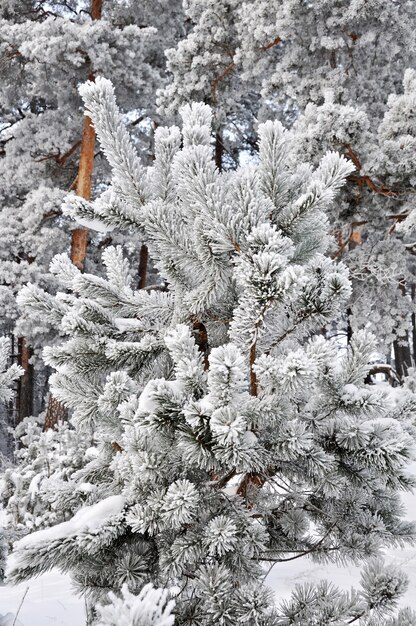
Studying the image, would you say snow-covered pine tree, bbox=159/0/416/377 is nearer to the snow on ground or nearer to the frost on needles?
the snow on ground

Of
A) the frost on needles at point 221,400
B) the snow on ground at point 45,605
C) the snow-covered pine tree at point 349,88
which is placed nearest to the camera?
the frost on needles at point 221,400

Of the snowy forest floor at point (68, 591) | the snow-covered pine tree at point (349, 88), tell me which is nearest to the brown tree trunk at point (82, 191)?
the snow-covered pine tree at point (349, 88)

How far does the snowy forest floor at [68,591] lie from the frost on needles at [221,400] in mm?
2111

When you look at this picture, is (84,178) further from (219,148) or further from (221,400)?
(221,400)

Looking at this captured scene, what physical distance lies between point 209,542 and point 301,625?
46 cm

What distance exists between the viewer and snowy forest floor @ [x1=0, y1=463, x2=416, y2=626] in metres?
3.55

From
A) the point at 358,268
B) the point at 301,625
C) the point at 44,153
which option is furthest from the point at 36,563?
the point at 44,153

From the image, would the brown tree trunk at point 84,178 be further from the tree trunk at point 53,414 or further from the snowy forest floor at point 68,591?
the snowy forest floor at point 68,591

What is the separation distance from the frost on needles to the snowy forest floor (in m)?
2.11

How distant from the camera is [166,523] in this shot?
1249 millimetres

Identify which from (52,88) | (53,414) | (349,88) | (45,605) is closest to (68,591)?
(45,605)

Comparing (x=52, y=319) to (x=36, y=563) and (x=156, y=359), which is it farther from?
(x=36, y=563)

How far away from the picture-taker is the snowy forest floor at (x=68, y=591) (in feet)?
11.7

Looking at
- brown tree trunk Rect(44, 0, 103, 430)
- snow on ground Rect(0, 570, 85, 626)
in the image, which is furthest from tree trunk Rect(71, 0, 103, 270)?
snow on ground Rect(0, 570, 85, 626)
